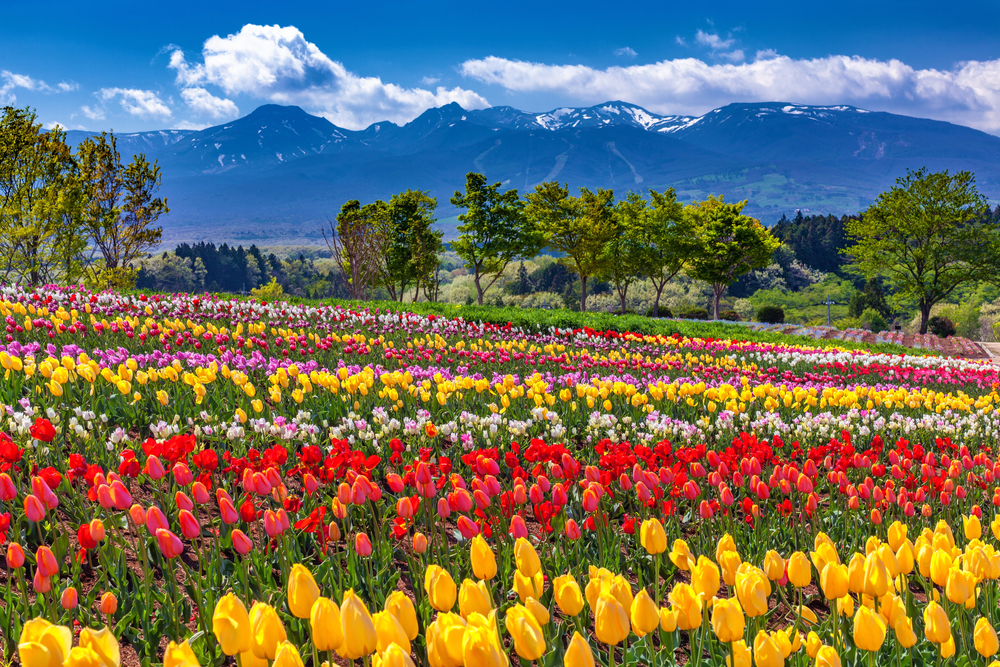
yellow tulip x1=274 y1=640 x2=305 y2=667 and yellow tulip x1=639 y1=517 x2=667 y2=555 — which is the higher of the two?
yellow tulip x1=274 y1=640 x2=305 y2=667

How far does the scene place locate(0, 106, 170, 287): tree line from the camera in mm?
23203

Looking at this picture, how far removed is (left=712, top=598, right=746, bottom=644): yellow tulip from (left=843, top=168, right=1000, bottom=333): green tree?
36.6 meters

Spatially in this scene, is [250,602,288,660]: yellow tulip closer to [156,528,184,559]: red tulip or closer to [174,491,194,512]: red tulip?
[156,528,184,559]: red tulip

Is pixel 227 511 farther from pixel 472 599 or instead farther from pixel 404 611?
pixel 472 599

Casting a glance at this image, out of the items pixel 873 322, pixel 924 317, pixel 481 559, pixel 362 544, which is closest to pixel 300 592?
pixel 481 559

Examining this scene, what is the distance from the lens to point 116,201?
28.6 metres

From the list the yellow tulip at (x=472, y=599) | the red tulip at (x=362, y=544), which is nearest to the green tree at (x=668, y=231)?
the red tulip at (x=362, y=544)

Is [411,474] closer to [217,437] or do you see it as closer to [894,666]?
[217,437]

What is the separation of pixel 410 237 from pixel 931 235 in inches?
1273

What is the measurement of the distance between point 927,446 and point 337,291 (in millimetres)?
110775

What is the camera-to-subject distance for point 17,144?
22.9 meters

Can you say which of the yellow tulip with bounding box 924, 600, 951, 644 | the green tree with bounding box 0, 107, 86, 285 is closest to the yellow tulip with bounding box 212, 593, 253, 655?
the yellow tulip with bounding box 924, 600, 951, 644

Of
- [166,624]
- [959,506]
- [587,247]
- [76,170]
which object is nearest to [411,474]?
[166,624]

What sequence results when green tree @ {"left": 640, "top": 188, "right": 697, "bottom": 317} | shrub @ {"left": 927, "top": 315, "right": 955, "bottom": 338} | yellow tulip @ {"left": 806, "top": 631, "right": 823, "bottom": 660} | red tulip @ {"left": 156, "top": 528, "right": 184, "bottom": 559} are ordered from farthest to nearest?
green tree @ {"left": 640, "top": 188, "right": 697, "bottom": 317}
shrub @ {"left": 927, "top": 315, "right": 955, "bottom": 338}
red tulip @ {"left": 156, "top": 528, "right": 184, "bottom": 559}
yellow tulip @ {"left": 806, "top": 631, "right": 823, "bottom": 660}
